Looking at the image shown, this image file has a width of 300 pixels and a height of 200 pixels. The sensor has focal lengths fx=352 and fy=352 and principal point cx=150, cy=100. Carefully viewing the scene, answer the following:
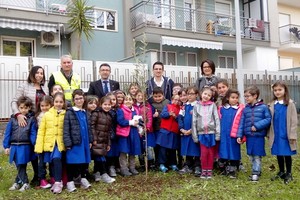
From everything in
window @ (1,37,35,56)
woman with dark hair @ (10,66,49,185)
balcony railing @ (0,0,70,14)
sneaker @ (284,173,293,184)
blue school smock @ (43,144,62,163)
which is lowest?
sneaker @ (284,173,293,184)

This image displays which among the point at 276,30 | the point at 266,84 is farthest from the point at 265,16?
the point at 266,84

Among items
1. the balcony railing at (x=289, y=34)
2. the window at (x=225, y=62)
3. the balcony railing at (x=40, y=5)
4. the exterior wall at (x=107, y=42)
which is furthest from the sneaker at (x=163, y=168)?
the balcony railing at (x=289, y=34)

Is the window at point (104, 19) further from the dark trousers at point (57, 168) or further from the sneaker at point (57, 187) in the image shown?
the sneaker at point (57, 187)

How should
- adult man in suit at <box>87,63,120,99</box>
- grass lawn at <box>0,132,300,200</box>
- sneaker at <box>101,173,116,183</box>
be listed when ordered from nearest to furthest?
1. grass lawn at <box>0,132,300,200</box>
2. sneaker at <box>101,173,116,183</box>
3. adult man in suit at <box>87,63,120,99</box>

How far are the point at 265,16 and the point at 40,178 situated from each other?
2131cm

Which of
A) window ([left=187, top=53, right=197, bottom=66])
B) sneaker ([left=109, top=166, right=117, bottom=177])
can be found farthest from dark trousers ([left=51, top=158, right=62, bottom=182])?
window ([left=187, top=53, right=197, bottom=66])

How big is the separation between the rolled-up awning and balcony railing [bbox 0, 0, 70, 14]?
5.14 m

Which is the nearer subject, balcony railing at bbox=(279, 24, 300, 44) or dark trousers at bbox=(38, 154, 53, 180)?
dark trousers at bbox=(38, 154, 53, 180)

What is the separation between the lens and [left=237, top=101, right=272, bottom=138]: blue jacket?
560 cm

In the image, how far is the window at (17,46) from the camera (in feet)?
50.4

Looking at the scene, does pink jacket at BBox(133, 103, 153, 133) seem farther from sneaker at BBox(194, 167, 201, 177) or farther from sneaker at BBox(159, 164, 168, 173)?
sneaker at BBox(194, 167, 201, 177)

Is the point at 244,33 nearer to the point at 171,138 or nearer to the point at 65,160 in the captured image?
the point at 171,138

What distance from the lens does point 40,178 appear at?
5.48m

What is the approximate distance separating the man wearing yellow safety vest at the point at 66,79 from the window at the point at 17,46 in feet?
35.0
